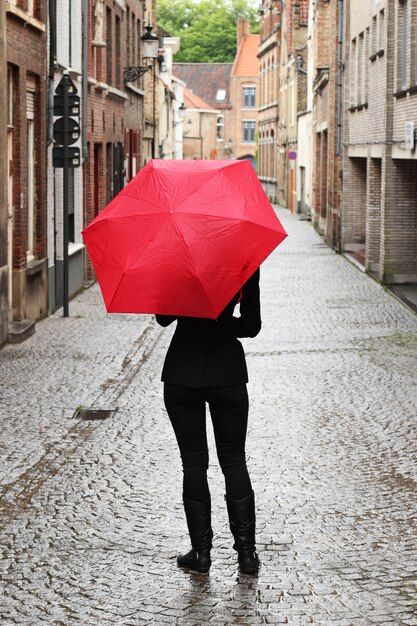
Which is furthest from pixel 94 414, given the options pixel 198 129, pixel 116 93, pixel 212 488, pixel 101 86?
pixel 198 129

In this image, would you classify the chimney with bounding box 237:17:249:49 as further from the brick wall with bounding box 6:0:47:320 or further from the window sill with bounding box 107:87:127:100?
the brick wall with bounding box 6:0:47:320

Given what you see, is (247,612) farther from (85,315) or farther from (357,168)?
(357,168)

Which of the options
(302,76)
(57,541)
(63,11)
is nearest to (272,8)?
(302,76)

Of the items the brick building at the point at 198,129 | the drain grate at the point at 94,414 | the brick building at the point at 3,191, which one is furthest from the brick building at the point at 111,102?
the brick building at the point at 198,129

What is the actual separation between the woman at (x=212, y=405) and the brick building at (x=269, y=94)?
225 ft

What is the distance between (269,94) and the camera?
80.1 meters

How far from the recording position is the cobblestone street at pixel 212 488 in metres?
5.67

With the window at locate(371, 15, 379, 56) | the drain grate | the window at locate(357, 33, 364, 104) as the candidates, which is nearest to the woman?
the drain grate

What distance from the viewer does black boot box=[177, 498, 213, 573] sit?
20.1 ft

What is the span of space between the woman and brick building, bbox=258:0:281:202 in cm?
6845

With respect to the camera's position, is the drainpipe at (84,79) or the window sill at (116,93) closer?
the drainpipe at (84,79)

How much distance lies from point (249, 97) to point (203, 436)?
9963 centimetres

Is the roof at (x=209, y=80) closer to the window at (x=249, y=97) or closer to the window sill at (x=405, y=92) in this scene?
the window at (x=249, y=97)

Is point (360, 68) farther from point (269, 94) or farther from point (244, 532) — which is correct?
point (269, 94)
